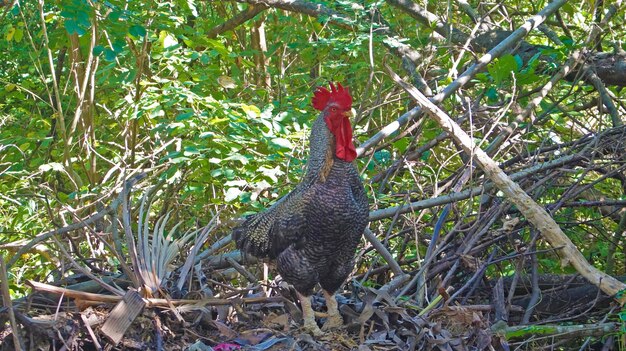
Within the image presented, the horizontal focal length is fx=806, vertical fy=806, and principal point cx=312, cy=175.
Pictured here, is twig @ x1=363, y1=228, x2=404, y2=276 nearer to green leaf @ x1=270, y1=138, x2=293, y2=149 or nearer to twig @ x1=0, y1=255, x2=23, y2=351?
green leaf @ x1=270, y1=138, x2=293, y2=149

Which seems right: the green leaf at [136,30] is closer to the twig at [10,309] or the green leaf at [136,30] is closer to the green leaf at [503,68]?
the twig at [10,309]

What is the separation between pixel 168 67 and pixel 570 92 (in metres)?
3.55

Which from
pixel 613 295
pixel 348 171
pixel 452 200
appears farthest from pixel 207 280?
pixel 613 295

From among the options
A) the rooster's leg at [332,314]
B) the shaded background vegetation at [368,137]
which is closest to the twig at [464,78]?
the shaded background vegetation at [368,137]

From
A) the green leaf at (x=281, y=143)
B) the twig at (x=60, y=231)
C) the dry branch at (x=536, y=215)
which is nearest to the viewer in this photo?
the dry branch at (x=536, y=215)

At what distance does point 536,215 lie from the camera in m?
4.91

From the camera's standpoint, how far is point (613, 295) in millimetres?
4699

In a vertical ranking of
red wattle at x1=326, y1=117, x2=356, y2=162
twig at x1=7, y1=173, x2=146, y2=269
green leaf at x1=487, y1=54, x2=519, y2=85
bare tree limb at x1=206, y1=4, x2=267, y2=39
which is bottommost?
twig at x1=7, y1=173, x2=146, y2=269

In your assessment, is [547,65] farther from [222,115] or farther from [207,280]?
[207,280]

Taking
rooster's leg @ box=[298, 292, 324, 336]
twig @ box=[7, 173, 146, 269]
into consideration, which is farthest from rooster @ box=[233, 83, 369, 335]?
twig @ box=[7, 173, 146, 269]

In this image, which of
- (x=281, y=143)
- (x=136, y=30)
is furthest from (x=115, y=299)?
(x=136, y=30)

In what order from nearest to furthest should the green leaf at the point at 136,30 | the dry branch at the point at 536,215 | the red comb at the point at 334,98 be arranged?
the dry branch at the point at 536,215 → the red comb at the point at 334,98 → the green leaf at the point at 136,30

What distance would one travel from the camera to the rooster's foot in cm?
506

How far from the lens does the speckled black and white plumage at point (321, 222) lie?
→ 4840 millimetres
